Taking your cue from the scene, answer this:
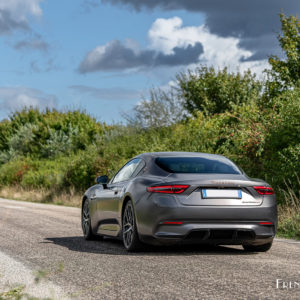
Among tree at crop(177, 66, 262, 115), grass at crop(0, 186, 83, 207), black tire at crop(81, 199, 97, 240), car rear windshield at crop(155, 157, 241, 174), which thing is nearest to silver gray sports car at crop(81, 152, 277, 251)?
car rear windshield at crop(155, 157, 241, 174)

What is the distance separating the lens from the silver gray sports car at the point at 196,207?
8.78 metres

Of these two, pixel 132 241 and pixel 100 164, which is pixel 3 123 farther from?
pixel 132 241

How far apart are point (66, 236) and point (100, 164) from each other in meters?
17.2

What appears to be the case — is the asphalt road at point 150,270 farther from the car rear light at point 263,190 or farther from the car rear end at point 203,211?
the car rear light at point 263,190

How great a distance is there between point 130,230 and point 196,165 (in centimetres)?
138

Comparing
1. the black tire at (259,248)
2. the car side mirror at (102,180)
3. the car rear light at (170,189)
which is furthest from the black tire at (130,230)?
the black tire at (259,248)

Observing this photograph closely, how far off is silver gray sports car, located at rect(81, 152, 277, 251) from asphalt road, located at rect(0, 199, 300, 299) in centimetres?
27

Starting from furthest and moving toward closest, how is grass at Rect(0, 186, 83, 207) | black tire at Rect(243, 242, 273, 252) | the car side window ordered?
grass at Rect(0, 186, 83, 207) → the car side window → black tire at Rect(243, 242, 273, 252)

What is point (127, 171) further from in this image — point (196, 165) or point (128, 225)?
point (196, 165)

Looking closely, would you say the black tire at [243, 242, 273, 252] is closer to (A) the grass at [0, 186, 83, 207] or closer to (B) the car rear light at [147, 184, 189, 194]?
(B) the car rear light at [147, 184, 189, 194]

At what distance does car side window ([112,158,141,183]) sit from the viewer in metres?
10.4

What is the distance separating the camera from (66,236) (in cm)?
1244

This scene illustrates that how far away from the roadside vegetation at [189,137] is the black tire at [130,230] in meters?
4.01

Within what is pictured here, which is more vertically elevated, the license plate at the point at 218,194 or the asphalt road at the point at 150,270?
the license plate at the point at 218,194
